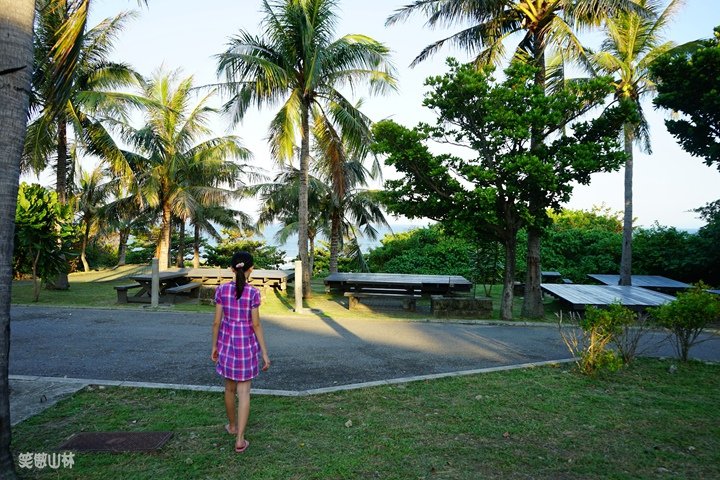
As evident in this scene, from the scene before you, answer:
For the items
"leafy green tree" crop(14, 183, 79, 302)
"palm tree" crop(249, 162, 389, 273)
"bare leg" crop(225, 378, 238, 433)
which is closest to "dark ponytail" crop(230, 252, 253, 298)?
"bare leg" crop(225, 378, 238, 433)

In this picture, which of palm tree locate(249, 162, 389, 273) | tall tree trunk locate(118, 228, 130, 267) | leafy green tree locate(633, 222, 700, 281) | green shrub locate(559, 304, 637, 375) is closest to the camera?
green shrub locate(559, 304, 637, 375)

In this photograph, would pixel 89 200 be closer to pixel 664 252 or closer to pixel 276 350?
pixel 276 350

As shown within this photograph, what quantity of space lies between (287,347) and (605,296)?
8723mm

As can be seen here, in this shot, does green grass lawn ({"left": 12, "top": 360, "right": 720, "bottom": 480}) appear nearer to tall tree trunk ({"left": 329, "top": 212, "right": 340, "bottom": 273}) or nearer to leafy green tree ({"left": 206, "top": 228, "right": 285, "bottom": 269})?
tall tree trunk ({"left": 329, "top": 212, "right": 340, "bottom": 273})

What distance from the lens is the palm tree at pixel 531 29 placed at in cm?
1110

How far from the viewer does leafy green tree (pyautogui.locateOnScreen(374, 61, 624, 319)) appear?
404 inches

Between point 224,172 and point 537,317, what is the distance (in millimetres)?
16217

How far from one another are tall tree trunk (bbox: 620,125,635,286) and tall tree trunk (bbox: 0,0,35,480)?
16816 mm

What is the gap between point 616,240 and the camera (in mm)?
19578

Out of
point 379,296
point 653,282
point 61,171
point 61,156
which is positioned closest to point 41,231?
point 61,171

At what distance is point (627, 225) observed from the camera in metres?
16.0

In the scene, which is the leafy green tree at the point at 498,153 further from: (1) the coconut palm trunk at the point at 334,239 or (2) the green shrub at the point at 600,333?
(1) the coconut palm trunk at the point at 334,239

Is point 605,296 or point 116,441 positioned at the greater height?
point 605,296

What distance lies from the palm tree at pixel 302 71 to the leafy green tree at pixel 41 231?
18.6 feet
